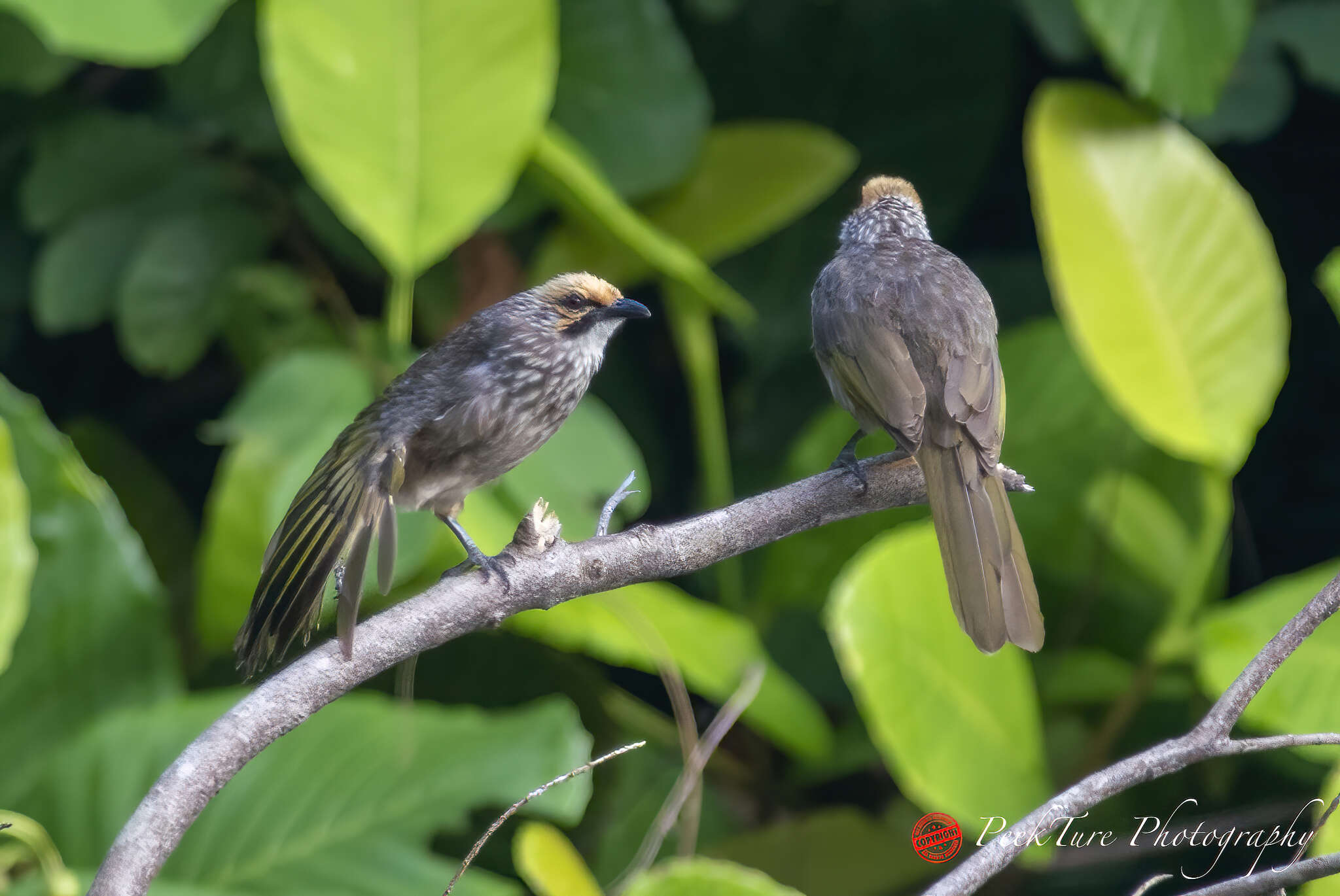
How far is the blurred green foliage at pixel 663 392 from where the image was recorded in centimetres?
208

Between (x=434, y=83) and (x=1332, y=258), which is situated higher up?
(x=434, y=83)

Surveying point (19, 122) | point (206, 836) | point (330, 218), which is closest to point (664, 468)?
point (330, 218)

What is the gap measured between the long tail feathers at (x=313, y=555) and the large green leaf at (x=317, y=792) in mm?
1058

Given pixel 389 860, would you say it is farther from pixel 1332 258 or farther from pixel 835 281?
pixel 1332 258

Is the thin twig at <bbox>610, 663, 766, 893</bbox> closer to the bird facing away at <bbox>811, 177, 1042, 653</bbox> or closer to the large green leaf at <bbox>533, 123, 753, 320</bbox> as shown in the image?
the bird facing away at <bbox>811, 177, 1042, 653</bbox>

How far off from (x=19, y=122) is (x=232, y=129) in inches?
23.3

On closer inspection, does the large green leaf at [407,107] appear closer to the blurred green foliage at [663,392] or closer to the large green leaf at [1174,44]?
the blurred green foliage at [663,392]

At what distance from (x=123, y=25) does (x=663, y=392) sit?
1596mm

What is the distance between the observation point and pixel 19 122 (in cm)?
292

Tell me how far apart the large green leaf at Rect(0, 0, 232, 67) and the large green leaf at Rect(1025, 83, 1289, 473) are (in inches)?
59.5

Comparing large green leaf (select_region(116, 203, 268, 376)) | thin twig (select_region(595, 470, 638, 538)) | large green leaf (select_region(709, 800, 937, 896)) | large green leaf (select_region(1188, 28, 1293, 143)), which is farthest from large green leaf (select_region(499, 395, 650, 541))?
large green leaf (select_region(1188, 28, 1293, 143))

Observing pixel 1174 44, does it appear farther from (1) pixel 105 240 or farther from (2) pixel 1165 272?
(1) pixel 105 240

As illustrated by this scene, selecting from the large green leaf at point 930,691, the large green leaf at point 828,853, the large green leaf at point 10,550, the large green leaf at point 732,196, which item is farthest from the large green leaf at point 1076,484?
the large green leaf at point 10,550
